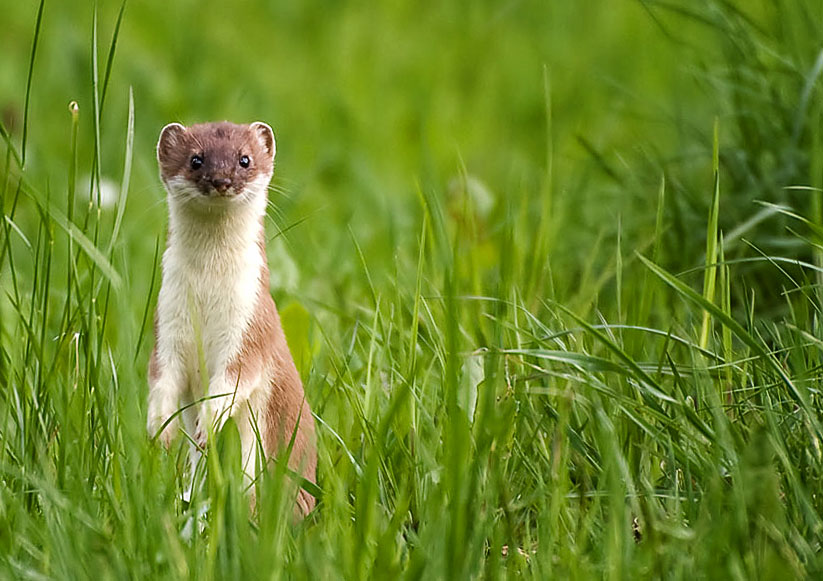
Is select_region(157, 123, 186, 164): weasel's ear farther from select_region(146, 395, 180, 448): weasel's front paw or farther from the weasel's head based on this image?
select_region(146, 395, 180, 448): weasel's front paw

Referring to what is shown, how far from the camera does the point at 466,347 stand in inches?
154

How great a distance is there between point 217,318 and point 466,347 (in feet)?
2.70

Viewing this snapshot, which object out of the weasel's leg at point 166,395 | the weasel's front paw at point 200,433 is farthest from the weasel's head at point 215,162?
the weasel's front paw at point 200,433

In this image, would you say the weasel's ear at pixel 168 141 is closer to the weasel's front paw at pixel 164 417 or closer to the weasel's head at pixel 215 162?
the weasel's head at pixel 215 162

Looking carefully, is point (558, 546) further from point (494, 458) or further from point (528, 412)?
point (528, 412)

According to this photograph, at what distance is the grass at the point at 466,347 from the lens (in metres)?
2.67

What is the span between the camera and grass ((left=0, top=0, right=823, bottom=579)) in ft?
8.77

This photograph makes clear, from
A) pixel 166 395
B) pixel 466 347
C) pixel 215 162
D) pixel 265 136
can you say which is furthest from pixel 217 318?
pixel 466 347

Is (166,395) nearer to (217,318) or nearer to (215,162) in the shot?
(217,318)

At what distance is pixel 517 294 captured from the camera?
161 inches

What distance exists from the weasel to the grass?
0.33 ft

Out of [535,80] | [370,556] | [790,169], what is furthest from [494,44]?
[370,556]

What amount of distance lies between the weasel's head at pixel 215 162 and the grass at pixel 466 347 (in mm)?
168

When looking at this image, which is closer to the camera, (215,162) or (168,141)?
(215,162)
